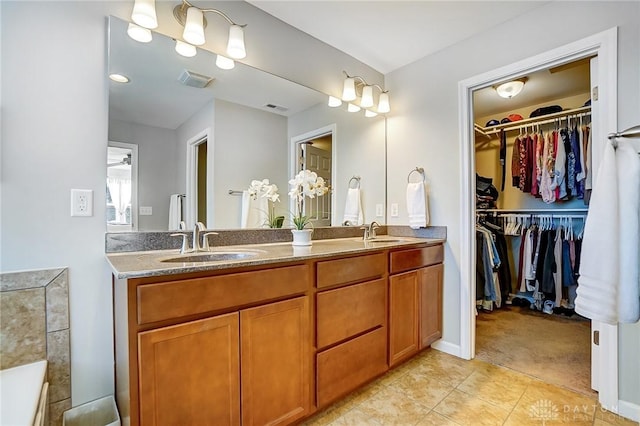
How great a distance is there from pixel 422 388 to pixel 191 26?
2451 mm

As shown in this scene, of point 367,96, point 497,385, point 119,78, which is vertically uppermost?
point 367,96

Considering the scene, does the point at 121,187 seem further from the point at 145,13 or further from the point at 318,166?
the point at 318,166

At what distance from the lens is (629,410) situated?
153 cm

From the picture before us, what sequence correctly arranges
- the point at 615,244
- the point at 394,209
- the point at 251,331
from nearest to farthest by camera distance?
the point at 615,244 < the point at 251,331 < the point at 394,209

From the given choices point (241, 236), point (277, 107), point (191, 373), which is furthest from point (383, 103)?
point (191, 373)

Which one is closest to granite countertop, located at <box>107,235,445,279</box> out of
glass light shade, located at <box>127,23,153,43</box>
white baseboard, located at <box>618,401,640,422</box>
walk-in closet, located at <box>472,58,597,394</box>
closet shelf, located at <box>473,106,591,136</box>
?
glass light shade, located at <box>127,23,153,43</box>

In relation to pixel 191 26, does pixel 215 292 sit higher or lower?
lower

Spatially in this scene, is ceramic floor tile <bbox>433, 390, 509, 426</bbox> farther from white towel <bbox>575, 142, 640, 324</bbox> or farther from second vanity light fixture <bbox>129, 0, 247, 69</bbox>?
second vanity light fixture <bbox>129, 0, 247, 69</bbox>

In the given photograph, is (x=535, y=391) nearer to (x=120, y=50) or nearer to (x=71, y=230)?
(x=71, y=230)

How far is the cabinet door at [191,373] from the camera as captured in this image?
3.22 feet

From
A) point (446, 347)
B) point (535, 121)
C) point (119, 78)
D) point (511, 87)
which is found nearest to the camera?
point (119, 78)

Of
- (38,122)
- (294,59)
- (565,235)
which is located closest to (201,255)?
(38,122)

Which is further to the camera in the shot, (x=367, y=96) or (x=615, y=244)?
(x=367, y=96)

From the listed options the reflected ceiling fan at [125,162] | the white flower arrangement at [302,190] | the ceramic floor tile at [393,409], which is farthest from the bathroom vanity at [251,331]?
the reflected ceiling fan at [125,162]
